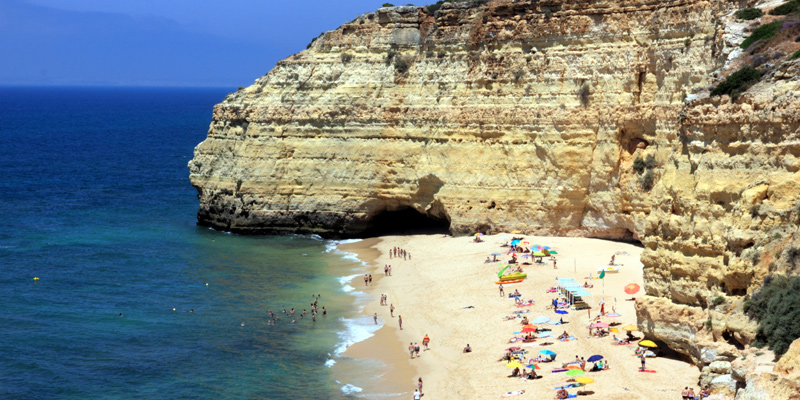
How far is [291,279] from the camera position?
4166 cm

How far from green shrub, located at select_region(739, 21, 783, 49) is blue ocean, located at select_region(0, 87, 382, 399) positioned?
16.3m

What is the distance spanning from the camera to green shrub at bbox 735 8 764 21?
30.9 m

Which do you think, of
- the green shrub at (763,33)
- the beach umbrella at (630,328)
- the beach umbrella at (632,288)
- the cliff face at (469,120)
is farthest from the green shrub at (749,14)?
the beach umbrella at (630,328)

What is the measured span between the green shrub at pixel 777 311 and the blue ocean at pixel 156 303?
12461 mm

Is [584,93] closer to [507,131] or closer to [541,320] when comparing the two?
[507,131]

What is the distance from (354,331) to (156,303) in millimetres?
9449

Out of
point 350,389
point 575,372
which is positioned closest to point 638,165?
point 575,372

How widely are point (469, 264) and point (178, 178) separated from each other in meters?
42.7

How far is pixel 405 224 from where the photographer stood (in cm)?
5200

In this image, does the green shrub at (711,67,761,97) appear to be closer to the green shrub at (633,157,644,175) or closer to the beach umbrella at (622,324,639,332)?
the beach umbrella at (622,324,639,332)

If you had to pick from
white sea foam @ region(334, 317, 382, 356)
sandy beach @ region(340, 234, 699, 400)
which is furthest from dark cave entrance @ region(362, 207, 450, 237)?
white sea foam @ region(334, 317, 382, 356)

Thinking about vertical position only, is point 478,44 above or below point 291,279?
above

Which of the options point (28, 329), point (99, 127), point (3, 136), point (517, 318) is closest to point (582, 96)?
point (517, 318)

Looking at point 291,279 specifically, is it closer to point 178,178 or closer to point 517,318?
point 517,318
